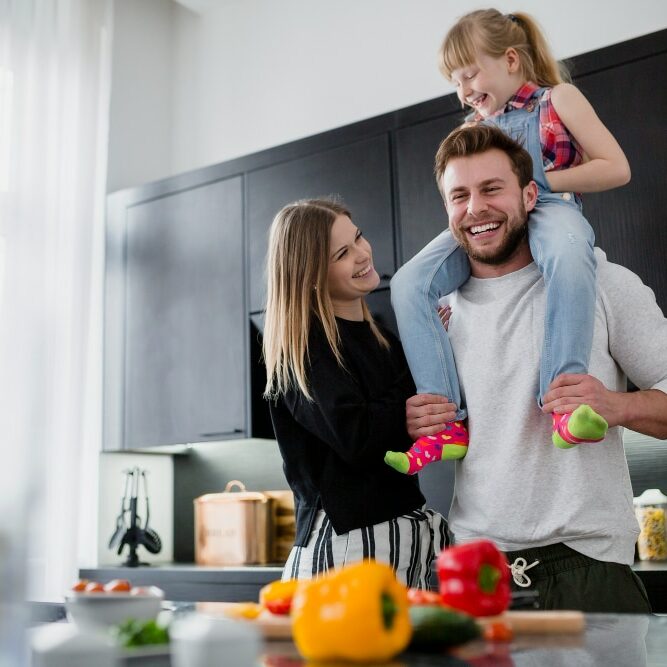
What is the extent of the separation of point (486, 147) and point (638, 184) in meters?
0.96

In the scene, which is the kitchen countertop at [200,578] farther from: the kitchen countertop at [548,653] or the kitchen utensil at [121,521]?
the kitchen countertop at [548,653]

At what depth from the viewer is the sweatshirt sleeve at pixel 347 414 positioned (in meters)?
1.70

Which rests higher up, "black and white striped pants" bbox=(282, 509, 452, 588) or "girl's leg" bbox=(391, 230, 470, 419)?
"girl's leg" bbox=(391, 230, 470, 419)

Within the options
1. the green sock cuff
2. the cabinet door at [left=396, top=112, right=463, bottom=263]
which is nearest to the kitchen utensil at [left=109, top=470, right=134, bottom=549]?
the cabinet door at [left=396, top=112, right=463, bottom=263]

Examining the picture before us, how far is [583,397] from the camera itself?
63.0 inches

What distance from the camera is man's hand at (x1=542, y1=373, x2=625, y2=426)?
1595 mm

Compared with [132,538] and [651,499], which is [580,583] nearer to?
[651,499]

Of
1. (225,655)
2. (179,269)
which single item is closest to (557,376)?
(225,655)

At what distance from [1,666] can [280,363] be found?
1136 mm

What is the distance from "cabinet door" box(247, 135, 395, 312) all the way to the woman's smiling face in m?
1.06

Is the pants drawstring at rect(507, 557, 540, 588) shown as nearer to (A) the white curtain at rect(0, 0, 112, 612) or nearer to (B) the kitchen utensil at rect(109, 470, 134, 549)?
(A) the white curtain at rect(0, 0, 112, 612)

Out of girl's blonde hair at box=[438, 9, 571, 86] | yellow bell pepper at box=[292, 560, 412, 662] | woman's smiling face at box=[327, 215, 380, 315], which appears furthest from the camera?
girl's blonde hair at box=[438, 9, 571, 86]

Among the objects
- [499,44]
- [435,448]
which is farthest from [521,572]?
[499,44]

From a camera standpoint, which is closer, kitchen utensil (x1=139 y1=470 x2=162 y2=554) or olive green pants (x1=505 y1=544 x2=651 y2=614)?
olive green pants (x1=505 y1=544 x2=651 y2=614)
